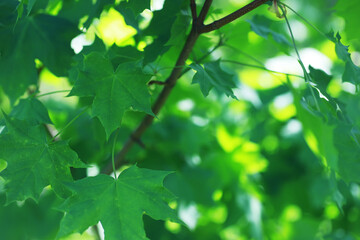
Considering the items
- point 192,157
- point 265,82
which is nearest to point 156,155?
point 192,157

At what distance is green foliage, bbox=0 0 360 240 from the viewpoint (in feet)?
1.75

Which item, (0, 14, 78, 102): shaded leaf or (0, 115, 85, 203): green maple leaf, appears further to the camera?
(0, 14, 78, 102): shaded leaf

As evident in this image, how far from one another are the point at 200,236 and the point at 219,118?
0.32 m

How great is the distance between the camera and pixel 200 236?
107cm

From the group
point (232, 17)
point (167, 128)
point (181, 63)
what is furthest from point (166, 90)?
point (167, 128)

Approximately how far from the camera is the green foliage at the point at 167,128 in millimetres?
534

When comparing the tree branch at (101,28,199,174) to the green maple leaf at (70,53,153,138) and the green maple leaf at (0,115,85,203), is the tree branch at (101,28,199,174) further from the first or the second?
the green maple leaf at (0,115,85,203)

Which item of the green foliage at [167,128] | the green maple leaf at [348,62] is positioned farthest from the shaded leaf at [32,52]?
the green maple leaf at [348,62]

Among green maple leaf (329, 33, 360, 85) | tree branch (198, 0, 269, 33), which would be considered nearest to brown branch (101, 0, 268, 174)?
tree branch (198, 0, 269, 33)

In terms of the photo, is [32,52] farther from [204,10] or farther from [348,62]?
[348,62]

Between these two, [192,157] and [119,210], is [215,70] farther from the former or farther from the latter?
[192,157]

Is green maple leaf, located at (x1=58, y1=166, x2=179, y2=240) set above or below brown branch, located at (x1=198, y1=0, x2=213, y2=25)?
below

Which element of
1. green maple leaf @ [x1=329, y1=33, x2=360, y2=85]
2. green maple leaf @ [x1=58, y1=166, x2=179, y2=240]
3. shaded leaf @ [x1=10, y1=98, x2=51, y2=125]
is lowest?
green maple leaf @ [x1=58, y1=166, x2=179, y2=240]

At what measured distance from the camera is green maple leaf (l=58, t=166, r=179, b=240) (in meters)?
0.51
